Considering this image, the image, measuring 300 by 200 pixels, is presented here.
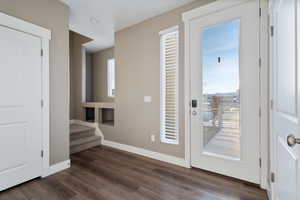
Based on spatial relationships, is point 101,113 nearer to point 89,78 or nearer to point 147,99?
point 147,99

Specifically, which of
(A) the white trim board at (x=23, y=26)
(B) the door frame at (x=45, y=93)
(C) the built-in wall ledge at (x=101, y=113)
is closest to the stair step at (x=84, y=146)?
(C) the built-in wall ledge at (x=101, y=113)

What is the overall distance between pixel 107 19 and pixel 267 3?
2.62 metres

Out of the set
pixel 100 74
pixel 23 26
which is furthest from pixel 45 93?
pixel 100 74

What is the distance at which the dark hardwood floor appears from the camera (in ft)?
5.92

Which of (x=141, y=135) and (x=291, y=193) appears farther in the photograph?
(x=141, y=135)

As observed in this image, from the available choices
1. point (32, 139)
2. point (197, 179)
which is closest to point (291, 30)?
point (197, 179)

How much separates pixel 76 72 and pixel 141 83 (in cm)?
301

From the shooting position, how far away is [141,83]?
10.5 ft

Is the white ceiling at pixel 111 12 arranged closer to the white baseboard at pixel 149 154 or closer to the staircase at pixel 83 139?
the staircase at pixel 83 139

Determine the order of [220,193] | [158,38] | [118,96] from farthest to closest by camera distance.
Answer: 1. [118,96]
2. [158,38]
3. [220,193]

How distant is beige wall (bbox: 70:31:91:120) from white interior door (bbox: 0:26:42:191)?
269 centimetres

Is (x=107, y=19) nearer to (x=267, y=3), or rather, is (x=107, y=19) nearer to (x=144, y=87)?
(x=144, y=87)

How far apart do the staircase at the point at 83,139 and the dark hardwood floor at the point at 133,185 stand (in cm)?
75

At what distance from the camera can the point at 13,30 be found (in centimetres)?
195
